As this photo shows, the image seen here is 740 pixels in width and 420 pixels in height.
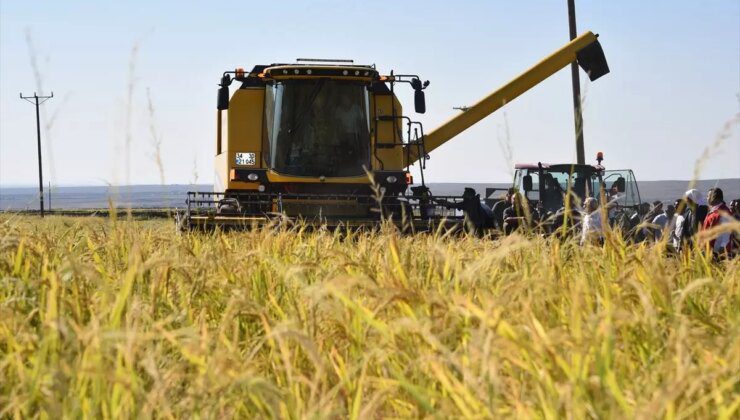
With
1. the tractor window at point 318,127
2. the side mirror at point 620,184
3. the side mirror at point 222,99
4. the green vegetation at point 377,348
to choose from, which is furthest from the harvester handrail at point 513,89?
the green vegetation at point 377,348

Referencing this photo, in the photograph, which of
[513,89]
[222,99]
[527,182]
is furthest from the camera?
[527,182]

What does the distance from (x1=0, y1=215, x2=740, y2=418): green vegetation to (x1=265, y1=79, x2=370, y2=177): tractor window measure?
427 inches

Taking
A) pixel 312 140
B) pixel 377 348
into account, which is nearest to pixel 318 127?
pixel 312 140

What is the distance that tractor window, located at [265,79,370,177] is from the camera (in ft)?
50.0

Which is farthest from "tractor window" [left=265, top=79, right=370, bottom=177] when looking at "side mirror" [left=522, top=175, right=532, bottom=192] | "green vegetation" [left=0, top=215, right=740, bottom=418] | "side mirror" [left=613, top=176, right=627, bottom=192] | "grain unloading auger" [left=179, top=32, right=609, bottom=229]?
"green vegetation" [left=0, top=215, right=740, bottom=418]

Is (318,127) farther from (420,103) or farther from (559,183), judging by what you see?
(559,183)

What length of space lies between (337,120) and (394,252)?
11.4 metres

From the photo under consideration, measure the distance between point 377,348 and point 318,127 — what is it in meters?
12.7

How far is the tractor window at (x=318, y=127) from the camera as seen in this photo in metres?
15.2

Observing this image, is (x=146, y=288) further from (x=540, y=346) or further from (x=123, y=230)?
(x=540, y=346)

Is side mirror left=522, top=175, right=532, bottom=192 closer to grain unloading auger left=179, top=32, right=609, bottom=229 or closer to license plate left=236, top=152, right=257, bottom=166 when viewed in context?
grain unloading auger left=179, top=32, right=609, bottom=229

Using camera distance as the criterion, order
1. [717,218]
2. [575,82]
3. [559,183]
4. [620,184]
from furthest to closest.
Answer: [575,82] < [559,183] < [620,184] < [717,218]

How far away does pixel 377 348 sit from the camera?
2.81 m

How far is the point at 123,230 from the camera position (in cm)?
590
